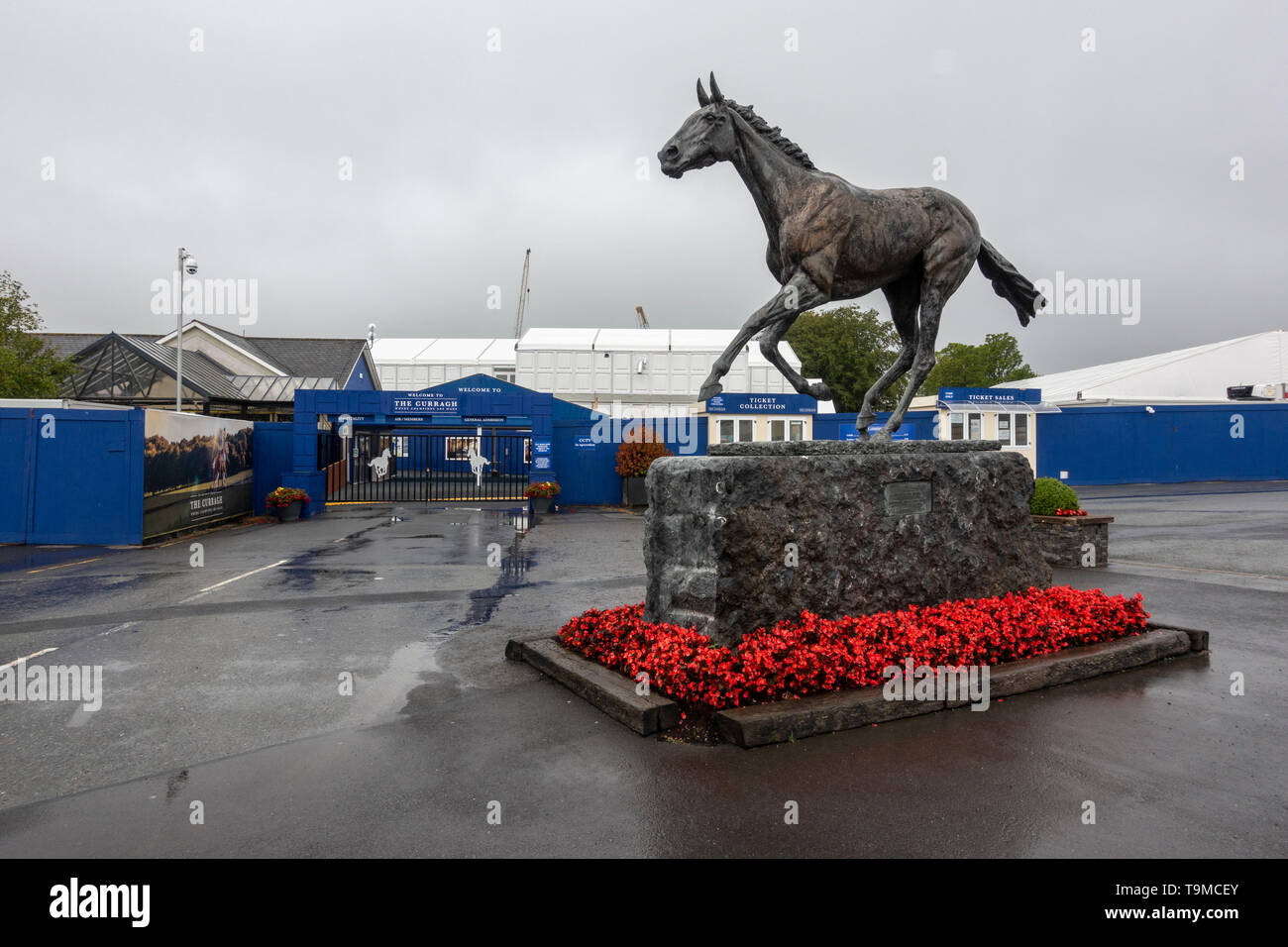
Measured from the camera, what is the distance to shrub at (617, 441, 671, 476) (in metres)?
22.5

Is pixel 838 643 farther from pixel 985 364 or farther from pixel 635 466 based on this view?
pixel 985 364

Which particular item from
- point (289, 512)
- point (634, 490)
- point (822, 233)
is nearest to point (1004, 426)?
point (634, 490)

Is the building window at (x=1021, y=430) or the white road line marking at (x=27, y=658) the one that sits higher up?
the building window at (x=1021, y=430)

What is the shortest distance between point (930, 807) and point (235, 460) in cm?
1912

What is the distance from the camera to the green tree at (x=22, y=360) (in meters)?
19.9

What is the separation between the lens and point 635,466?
22.5 metres

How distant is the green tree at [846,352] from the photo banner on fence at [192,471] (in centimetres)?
3505

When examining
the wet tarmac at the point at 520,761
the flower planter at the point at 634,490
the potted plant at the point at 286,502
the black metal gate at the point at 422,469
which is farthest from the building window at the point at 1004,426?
the potted plant at the point at 286,502

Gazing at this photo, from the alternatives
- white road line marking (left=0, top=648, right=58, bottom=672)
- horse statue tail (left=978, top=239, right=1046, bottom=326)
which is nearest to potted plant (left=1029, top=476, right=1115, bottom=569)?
horse statue tail (left=978, top=239, right=1046, bottom=326)

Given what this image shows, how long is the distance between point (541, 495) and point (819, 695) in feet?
55.8

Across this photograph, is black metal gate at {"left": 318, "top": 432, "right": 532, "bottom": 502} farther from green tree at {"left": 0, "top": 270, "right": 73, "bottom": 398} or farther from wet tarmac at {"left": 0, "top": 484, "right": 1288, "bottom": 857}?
wet tarmac at {"left": 0, "top": 484, "right": 1288, "bottom": 857}

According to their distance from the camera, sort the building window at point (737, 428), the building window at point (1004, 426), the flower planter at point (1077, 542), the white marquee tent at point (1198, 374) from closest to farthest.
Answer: the flower planter at point (1077, 542)
the building window at point (737, 428)
the building window at point (1004, 426)
the white marquee tent at point (1198, 374)

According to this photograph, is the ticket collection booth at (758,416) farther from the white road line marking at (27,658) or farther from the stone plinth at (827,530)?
the white road line marking at (27,658)

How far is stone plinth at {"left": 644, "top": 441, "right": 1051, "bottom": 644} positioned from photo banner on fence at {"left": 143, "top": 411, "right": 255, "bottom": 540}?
41.2 feet
